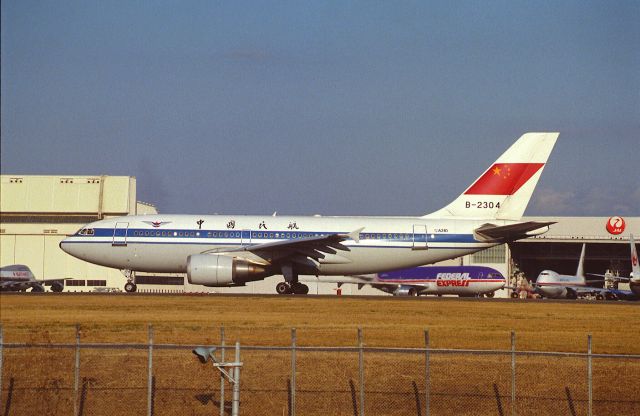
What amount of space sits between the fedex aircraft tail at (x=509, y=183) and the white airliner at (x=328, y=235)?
0.05 m

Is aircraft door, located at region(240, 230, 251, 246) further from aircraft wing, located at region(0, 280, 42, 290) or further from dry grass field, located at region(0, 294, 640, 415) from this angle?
aircraft wing, located at region(0, 280, 42, 290)

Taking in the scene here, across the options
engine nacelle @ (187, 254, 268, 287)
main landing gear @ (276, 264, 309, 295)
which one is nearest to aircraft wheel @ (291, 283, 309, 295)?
main landing gear @ (276, 264, 309, 295)

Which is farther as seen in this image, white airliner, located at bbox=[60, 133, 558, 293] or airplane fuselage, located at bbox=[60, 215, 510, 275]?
airplane fuselage, located at bbox=[60, 215, 510, 275]

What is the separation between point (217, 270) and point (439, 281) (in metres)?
38.7

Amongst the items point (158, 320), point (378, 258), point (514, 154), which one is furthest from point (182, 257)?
point (514, 154)

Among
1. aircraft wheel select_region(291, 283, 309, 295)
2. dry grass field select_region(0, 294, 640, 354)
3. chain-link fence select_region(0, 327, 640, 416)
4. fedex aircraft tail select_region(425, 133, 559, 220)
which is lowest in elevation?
chain-link fence select_region(0, 327, 640, 416)

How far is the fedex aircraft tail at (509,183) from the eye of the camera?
4916 centimetres

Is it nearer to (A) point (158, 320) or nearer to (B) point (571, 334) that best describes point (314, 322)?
(A) point (158, 320)

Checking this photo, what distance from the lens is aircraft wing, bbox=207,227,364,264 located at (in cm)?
4362

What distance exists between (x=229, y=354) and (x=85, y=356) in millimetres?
3930

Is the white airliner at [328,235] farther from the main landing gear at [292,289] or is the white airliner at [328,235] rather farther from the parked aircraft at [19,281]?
the parked aircraft at [19,281]

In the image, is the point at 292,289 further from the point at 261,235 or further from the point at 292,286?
the point at 261,235

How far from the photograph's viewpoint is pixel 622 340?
101ft

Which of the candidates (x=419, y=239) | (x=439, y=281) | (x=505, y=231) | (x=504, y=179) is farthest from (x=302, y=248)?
(x=439, y=281)
